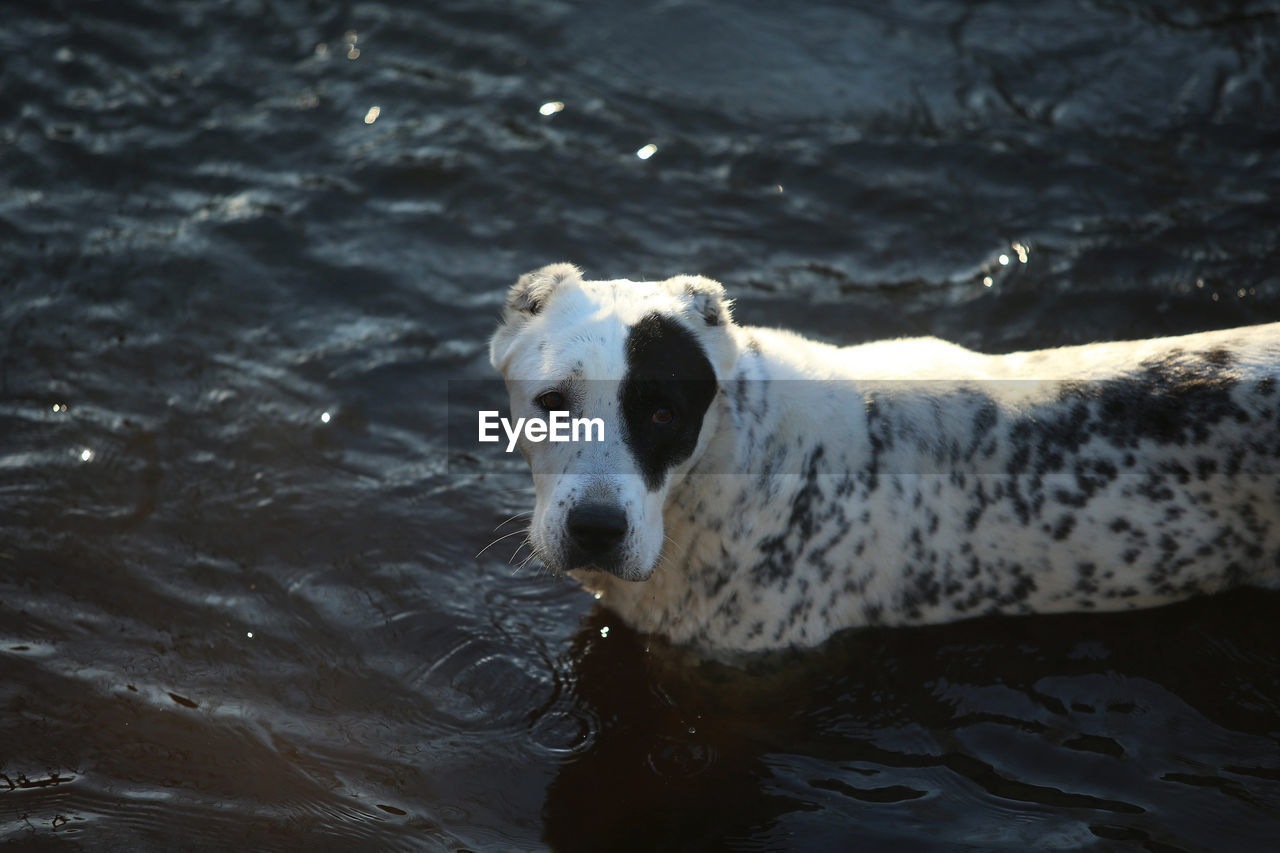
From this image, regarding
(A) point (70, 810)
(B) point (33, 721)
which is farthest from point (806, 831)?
(B) point (33, 721)

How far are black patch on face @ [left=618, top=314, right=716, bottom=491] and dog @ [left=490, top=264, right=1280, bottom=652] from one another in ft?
0.14

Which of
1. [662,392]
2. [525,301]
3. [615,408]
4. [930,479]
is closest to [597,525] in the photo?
[615,408]

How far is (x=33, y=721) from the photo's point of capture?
4.23 meters

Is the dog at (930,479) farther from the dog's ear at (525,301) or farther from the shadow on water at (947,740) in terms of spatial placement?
the shadow on water at (947,740)

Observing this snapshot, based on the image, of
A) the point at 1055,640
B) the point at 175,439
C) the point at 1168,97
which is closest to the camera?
the point at 1055,640

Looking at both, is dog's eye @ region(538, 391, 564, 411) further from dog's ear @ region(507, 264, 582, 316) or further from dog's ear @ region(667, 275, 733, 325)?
dog's ear @ region(667, 275, 733, 325)

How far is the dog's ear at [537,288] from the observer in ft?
13.3

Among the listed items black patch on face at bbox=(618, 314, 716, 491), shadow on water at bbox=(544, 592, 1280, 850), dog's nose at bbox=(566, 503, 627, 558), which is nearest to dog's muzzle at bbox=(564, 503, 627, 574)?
dog's nose at bbox=(566, 503, 627, 558)

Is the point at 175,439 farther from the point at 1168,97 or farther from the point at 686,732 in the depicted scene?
the point at 1168,97

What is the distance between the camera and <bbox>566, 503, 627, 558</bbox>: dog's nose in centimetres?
355

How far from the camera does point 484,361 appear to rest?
6449mm

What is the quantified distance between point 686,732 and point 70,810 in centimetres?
229

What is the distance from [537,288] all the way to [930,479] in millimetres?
1678

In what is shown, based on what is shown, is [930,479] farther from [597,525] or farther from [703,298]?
[597,525]
